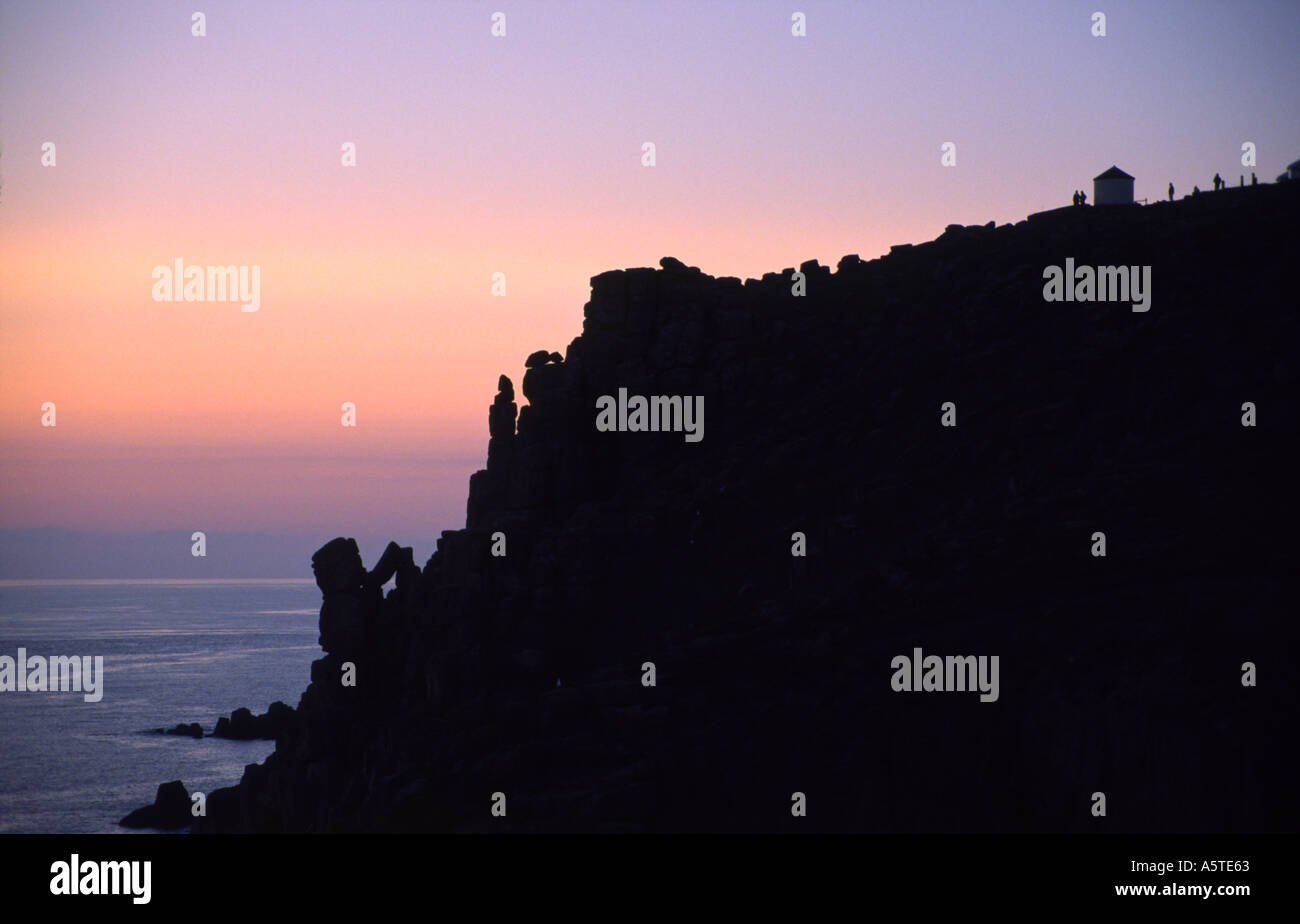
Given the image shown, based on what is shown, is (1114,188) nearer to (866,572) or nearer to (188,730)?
(866,572)

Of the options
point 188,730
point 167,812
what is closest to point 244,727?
point 188,730

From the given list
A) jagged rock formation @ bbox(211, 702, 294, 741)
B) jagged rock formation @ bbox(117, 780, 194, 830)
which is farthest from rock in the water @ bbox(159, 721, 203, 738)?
jagged rock formation @ bbox(117, 780, 194, 830)

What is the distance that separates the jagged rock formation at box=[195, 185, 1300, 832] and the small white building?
28.9 ft

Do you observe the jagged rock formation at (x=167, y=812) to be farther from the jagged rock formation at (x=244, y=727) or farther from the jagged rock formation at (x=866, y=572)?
the jagged rock formation at (x=244, y=727)

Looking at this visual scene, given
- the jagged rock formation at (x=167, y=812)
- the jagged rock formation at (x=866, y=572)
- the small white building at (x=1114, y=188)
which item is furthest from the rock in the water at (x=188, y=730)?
the small white building at (x=1114, y=188)

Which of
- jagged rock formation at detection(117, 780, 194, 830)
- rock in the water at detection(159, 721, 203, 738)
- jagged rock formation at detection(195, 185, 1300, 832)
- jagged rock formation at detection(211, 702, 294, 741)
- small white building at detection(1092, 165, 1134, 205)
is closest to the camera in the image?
jagged rock formation at detection(195, 185, 1300, 832)

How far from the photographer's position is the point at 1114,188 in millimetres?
113000

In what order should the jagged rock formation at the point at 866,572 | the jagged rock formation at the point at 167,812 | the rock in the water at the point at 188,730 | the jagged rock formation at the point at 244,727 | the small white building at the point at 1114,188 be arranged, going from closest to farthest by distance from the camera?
1. the jagged rock formation at the point at 866,572
2. the small white building at the point at 1114,188
3. the jagged rock formation at the point at 167,812
4. the jagged rock formation at the point at 244,727
5. the rock in the water at the point at 188,730

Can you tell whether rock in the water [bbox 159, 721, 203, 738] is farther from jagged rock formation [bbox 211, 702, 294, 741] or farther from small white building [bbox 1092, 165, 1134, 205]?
small white building [bbox 1092, 165, 1134, 205]

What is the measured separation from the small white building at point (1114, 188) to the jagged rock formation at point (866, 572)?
880cm

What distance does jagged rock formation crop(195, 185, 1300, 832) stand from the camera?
67562mm

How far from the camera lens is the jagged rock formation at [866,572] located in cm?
6756
